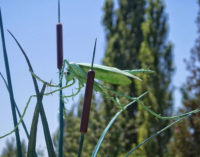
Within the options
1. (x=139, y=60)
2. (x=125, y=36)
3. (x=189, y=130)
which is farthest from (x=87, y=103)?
(x=125, y=36)

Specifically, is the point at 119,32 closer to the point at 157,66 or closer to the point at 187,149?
the point at 157,66

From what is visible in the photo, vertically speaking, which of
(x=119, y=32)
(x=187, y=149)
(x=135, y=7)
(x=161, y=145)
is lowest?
(x=161, y=145)

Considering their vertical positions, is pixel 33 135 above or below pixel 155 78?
above

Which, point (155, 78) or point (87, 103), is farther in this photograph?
point (155, 78)

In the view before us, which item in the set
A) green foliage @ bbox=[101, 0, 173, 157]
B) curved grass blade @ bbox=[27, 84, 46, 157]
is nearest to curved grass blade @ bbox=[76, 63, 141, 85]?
curved grass blade @ bbox=[27, 84, 46, 157]

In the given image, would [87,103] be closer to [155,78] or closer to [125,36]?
[155,78]

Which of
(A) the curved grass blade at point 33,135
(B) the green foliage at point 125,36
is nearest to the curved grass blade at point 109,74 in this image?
(A) the curved grass blade at point 33,135

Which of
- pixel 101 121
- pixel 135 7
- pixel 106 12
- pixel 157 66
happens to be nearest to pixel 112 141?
pixel 101 121

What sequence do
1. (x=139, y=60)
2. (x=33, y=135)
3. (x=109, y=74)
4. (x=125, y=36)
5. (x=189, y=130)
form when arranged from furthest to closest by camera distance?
(x=125, y=36) < (x=139, y=60) < (x=189, y=130) < (x=109, y=74) < (x=33, y=135)

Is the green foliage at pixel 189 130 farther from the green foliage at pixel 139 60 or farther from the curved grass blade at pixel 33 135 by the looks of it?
the curved grass blade at pixel 33 135

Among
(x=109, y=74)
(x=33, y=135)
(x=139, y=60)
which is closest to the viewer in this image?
(x=33, y=135)

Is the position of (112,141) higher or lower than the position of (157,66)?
lower
